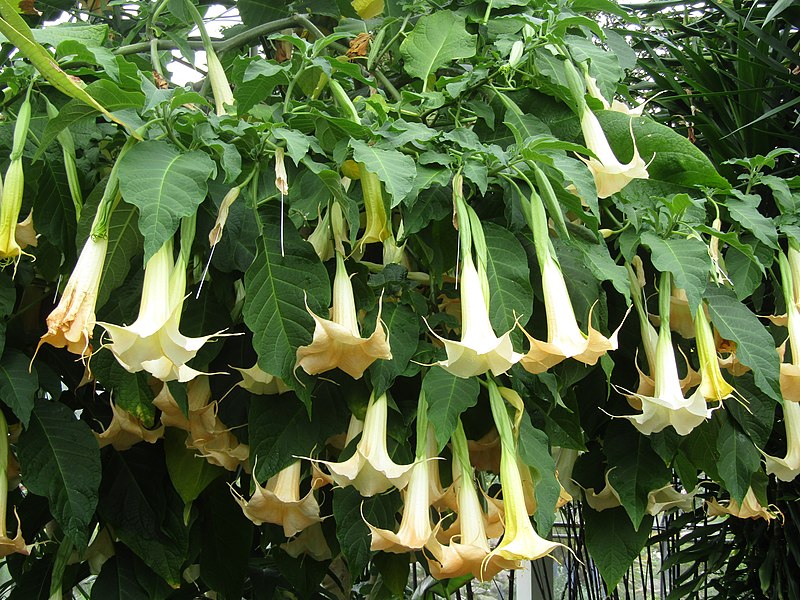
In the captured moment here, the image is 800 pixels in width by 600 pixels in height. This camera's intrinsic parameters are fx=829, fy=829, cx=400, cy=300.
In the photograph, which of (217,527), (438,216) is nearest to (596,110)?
(438,216)

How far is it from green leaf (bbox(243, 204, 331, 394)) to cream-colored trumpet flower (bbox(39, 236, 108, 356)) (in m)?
0.13


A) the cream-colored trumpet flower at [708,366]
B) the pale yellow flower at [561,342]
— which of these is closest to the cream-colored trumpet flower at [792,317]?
the cream-colored trumpet flower at [708,366]

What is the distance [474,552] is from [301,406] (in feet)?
0.82

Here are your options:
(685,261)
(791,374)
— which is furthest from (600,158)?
(791,374)

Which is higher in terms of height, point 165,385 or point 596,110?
point 596,110

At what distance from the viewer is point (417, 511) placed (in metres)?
0.78

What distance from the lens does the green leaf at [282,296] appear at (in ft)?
2.42

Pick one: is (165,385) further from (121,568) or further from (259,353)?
(121,568)

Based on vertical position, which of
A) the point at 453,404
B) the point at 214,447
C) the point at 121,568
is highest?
the point at 453,404

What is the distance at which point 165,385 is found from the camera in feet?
2.92

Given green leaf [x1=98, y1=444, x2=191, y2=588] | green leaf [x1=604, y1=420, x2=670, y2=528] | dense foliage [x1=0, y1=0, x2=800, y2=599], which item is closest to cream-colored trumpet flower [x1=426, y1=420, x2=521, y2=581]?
dense foliage [x1=0, y1=0, x2=800, y2=599]

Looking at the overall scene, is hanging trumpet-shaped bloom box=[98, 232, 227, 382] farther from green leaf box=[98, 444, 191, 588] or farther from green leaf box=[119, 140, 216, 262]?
green leaf box=[98, 444, 191, 588]

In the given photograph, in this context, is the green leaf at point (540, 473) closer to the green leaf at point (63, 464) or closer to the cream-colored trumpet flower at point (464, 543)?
the cream-colored trumpet flower at point (464, 543)

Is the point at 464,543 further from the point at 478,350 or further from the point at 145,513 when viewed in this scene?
the point at 145,513
